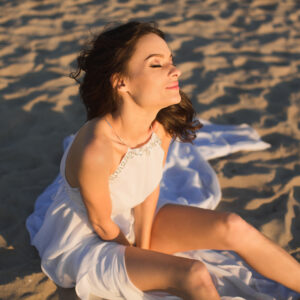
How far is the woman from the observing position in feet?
5.93

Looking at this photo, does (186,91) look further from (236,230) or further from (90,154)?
(90,154)

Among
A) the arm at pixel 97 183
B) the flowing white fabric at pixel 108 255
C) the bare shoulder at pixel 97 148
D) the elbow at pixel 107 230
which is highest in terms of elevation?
the bare shoulder at pixel 97 148

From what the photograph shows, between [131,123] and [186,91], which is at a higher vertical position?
[131,123]

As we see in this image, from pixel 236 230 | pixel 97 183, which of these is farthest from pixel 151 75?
pixel 236 230

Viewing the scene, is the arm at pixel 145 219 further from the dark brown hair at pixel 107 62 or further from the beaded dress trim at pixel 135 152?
the dark brown hair at pixel 107 62

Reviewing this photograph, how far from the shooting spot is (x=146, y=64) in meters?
1.82

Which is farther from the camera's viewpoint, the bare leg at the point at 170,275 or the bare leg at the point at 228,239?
the bare leg at the point at 228,239

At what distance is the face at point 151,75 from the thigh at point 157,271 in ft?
2.47

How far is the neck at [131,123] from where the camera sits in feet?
6.41

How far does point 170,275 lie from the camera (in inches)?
69.1

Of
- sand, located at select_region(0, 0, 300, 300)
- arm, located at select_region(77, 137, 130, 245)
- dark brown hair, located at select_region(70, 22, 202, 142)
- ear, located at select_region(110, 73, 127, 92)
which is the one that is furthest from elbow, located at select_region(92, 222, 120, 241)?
ear, located at select_region(110, 73, 127, 92)

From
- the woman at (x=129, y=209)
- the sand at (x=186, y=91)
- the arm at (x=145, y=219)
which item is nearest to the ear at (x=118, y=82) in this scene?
the woman at (x=129, y=209)

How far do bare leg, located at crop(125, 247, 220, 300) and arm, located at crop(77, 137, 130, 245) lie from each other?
0.22m

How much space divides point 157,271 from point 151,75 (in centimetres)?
94
